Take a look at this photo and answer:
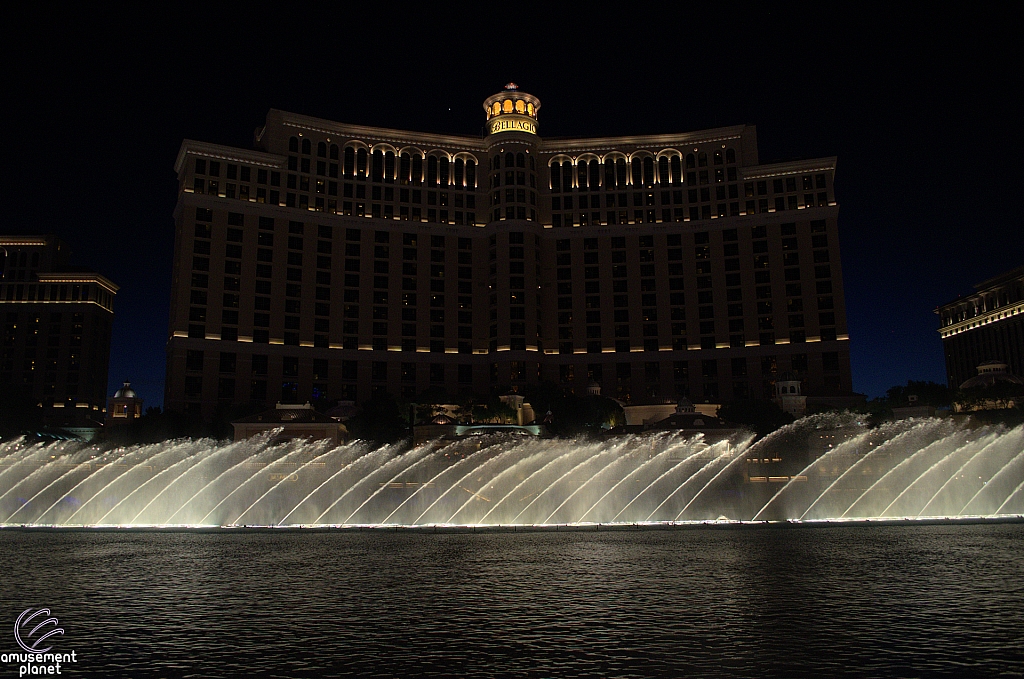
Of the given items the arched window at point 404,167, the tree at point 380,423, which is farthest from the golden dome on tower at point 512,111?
the tree at point 380,423

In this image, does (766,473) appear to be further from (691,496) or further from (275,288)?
(275,288)

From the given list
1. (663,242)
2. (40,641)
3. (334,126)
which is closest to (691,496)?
(40,641)

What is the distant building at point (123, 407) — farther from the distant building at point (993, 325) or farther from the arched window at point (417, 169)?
the distant building at point (993, 325)

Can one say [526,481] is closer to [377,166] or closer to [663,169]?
[377,166]

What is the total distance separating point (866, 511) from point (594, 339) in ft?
304

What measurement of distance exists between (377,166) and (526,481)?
320 feet

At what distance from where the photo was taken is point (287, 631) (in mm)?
16922

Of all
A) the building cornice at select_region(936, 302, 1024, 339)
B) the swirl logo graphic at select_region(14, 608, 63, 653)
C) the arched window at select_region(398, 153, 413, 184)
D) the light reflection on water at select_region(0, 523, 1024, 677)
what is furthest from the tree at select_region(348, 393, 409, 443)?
the building cornice at select_region(936, 302, 1024, 339)

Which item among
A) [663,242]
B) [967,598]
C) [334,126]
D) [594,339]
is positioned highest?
[334,126]

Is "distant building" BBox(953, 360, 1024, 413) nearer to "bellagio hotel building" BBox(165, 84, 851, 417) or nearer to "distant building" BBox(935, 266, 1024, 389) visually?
"bellagio hotel building" BBox(165, 84, 851, 417)

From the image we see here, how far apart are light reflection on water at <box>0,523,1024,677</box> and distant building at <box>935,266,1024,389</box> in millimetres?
162889

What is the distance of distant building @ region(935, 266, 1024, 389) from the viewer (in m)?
172

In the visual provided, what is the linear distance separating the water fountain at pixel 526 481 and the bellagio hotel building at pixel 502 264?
3851 centimetres

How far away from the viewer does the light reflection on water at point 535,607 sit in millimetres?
14117
